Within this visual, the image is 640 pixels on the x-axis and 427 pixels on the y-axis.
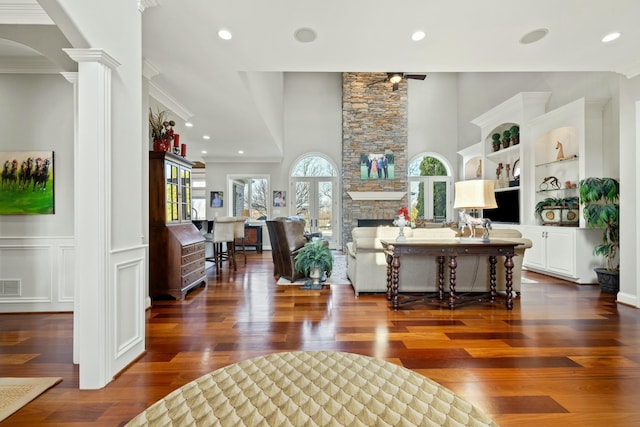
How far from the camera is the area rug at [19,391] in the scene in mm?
1715

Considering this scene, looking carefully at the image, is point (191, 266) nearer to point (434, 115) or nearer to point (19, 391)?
point (19, 391)

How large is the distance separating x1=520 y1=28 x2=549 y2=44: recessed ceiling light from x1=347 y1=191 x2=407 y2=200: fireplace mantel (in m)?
5.57

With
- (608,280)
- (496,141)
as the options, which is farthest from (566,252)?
(496,141)

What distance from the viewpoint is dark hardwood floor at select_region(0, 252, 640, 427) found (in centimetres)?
174

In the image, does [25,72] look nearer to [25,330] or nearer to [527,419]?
[25,330]

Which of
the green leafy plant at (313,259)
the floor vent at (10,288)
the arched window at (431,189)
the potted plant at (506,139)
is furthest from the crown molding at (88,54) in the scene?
the arched window at (431,189)

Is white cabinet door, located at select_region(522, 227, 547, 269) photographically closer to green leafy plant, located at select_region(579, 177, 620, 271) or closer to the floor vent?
green leafy plant, located at select_region(579, 177, 620, 271)

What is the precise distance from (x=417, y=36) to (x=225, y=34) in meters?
1.75

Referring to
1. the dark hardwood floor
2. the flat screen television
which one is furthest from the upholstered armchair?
the flat screen television

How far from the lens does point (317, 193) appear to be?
9.19 m

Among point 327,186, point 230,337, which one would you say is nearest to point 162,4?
point 230,337

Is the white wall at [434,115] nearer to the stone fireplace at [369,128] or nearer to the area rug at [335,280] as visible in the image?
the stone fireplace at [369,128]

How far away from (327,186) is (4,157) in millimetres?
6912

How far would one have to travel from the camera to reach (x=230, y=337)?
8.75ft
